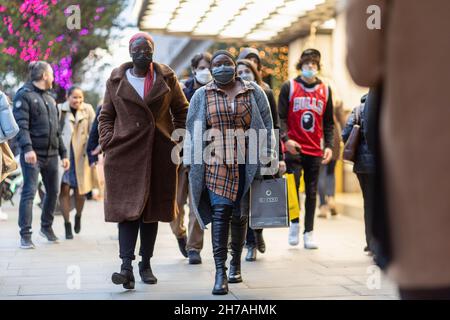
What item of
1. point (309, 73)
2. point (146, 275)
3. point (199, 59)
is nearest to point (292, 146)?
point (309, 73)

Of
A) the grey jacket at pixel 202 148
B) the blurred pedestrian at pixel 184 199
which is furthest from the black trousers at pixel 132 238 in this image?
the blurred pedestrian at pixel 184 199

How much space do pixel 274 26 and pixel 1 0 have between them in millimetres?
5189

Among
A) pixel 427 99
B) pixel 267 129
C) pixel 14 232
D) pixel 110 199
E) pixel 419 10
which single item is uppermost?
pixel 419 10

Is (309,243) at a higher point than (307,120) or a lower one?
lower

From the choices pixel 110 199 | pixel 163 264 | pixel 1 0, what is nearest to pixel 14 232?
A: pixel 163 264

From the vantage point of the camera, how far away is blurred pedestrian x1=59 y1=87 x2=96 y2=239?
10852mm

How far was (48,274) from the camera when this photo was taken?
762 cm

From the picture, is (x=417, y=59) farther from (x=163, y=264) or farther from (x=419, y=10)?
(x=163, y=264)

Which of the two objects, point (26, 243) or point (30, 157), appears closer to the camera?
point (30, 157)

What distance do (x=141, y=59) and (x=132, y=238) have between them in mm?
1321

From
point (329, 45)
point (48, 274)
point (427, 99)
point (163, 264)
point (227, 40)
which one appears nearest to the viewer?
point (427, 99)

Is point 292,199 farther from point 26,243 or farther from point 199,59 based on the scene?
Answer: point 26,243

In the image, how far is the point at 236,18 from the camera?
1644 centimetres

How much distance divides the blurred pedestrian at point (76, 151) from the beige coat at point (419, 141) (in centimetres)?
870
